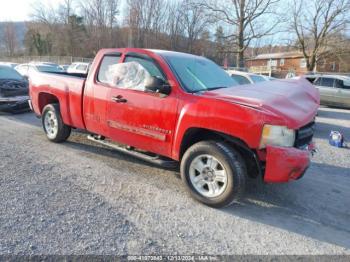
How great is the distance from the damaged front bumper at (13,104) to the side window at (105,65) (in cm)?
533

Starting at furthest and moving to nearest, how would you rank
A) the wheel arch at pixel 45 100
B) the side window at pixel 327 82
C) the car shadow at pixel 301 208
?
1. the side window at pixel 327 82
2. the wheel arch at pixel 45 100
3. the car shadow at pixel 301 208

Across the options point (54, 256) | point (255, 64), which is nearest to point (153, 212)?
point (54, 256)

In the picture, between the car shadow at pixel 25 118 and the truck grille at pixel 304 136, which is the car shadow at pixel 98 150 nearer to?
the truck grille at pixel 304 136

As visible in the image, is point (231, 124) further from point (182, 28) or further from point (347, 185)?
point (182, 28)

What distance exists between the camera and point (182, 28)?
53.8 metres

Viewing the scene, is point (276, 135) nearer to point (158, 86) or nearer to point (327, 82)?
point (158, 86)

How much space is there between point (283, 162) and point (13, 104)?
27.6ft

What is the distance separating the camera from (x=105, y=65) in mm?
5199

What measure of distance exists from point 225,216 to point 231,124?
111 centimetres

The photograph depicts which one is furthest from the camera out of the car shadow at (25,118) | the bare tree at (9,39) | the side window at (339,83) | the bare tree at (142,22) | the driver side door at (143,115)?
the bare tree at (9,39)

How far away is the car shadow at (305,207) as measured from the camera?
139 inches

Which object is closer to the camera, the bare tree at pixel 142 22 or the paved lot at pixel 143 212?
the paved lot at pixel 143 212

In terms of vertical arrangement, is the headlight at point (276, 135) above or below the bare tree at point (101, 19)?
below

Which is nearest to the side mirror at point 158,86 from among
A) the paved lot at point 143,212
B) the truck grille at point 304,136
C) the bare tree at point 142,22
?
the paved lot at point 143,212
